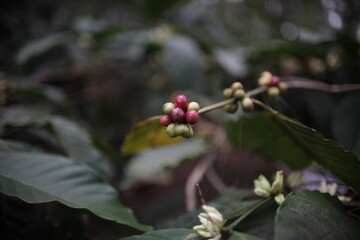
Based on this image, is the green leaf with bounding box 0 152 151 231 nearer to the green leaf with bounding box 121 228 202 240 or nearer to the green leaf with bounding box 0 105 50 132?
the green leaf with bounding box 121 228 202 240

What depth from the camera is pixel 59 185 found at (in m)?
0.59

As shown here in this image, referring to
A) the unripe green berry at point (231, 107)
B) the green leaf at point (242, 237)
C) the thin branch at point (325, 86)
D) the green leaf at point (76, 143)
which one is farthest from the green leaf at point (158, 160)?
the green leaf at point (242, 237)

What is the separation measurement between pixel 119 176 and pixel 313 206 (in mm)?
1166

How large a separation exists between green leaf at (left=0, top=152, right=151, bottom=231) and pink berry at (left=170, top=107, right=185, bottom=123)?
0.20 metres

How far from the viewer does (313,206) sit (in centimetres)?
44

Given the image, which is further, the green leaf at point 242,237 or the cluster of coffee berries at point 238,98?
the cluster of coffee berries at point 238,98

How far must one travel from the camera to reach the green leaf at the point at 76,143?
867 millimetres

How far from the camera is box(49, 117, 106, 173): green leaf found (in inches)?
34.1

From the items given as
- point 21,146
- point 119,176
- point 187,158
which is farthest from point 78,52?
point 21,146

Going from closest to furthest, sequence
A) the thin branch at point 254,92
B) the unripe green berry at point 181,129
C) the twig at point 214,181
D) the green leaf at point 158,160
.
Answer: the unripe green berry at point 181,129 → the thin branch at point 254,92 → the twig at point 214,181 → the green leaf at point 158,160

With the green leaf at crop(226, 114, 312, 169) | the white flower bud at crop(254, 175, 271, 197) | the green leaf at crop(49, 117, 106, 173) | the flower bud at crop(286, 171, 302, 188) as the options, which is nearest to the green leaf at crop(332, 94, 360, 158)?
the green leaf at crop(226, 114, 312, 169)

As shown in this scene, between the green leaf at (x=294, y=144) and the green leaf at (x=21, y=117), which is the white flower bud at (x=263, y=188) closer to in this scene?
the green leaf at (x=294, y=144)

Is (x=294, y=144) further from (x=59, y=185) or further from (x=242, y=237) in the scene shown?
(x=59, y=185)

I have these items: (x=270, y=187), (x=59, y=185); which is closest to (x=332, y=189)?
(x=270, y=187)
